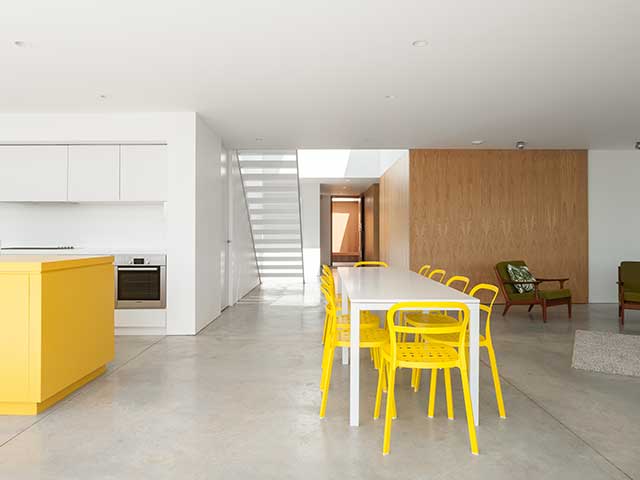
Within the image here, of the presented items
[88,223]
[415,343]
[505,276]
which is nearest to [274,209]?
[88,223]

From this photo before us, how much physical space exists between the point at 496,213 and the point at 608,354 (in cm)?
383

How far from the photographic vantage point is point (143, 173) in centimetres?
550

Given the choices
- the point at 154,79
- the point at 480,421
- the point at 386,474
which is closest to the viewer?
the point at 386,474

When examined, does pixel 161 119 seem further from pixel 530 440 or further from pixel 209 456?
pixel 530 440

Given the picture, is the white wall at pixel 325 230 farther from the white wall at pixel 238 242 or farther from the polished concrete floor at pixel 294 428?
the polished concrete floor at pixel 294 428

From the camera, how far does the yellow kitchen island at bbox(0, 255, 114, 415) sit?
118 inches

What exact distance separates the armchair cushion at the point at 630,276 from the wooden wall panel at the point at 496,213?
3.70 ft

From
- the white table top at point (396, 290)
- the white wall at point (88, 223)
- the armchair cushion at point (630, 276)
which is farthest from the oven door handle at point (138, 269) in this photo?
the armchair cushion at point (630, 276)

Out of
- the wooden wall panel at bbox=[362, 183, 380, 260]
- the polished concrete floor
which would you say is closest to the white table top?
the polished concrete floor

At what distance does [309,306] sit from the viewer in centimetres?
762

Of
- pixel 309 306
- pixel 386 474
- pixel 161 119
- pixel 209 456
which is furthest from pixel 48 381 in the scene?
pixel 309 306

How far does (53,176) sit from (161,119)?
143cm

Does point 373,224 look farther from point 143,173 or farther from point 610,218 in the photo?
point 143,173

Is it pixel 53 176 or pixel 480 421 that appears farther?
pixel 53 176
